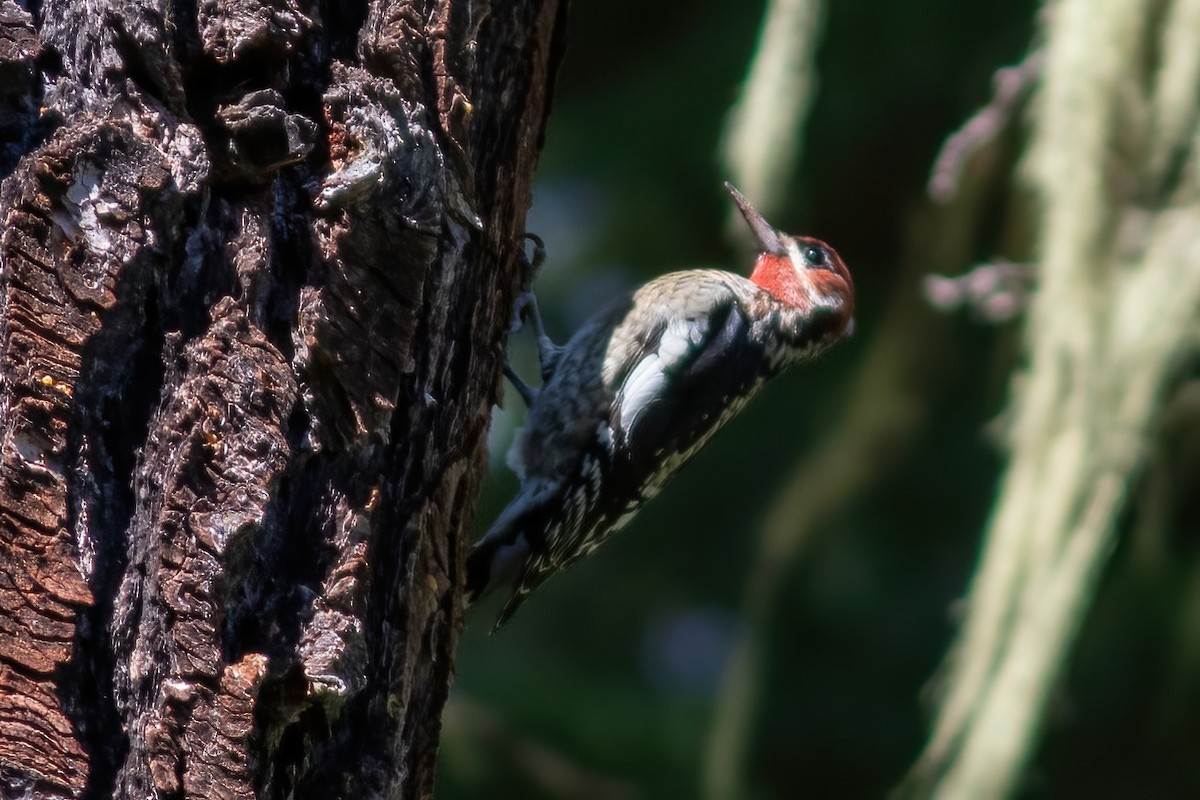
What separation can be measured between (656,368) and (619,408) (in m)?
0.13

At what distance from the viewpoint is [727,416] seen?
3.23 meters

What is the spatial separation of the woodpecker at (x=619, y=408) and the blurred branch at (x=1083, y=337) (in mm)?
678

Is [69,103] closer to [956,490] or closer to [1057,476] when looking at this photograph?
[1057,476]

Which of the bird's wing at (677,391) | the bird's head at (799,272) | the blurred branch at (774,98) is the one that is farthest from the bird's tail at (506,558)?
the bird's head at (799,272)

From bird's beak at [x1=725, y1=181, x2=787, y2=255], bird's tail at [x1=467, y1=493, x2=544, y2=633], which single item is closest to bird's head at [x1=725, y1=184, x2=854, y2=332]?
bird's beak at [x1=725, y1=181, x2=787, y2=255]

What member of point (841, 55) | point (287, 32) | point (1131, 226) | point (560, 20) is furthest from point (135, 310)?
point (841, 55)

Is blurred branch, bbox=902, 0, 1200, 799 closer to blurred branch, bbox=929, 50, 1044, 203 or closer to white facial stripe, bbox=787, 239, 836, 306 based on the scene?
blurred branch, bbox=929, 50, 1044, 203

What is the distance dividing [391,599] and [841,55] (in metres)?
3.49

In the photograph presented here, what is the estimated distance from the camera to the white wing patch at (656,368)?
297 centimetres

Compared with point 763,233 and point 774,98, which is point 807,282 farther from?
point 774,98

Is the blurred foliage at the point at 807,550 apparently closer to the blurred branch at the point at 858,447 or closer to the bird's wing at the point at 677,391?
the blurred branch at the point at 858,447

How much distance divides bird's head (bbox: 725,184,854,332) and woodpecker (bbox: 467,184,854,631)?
12 cm

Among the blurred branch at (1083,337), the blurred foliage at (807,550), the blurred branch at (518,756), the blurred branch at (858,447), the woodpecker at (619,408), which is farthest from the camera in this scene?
the blurred branch at (518,756)

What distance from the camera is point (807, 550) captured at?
13.6 feet
